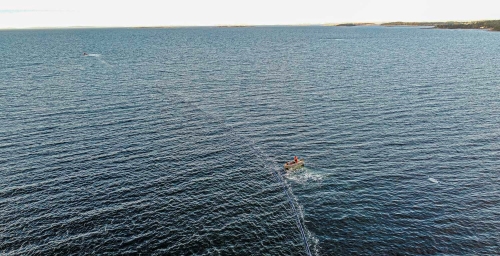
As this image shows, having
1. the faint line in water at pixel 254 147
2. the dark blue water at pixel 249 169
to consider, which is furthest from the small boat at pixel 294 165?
the faint line in water at pixel 254 147

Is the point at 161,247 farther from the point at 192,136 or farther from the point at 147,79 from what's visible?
the point at 147,79

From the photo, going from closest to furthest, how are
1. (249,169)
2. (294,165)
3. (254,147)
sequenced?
1. (294,165)
2. (249,169)
3. (254,147)

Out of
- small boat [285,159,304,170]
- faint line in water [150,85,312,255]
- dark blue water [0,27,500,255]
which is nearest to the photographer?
dark blue water [0,27,500,255]

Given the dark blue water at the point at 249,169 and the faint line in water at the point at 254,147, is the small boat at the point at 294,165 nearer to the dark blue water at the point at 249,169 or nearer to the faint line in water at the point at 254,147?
the dark blue water at the point at 249,169

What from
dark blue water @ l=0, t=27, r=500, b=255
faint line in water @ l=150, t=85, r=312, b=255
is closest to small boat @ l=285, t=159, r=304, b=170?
dark blue water @ l=0, t=27, r=500, b=255

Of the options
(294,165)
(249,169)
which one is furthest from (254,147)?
(294,165)

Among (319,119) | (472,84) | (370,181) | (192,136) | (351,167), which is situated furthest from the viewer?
(472,84)

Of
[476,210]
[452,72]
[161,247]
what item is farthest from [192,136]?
[452,72]

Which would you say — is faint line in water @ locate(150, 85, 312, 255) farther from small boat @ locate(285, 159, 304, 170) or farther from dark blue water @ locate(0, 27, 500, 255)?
small boat @ locate(285, 159, 304, 170)

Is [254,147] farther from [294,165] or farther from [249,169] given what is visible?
[294,165]
